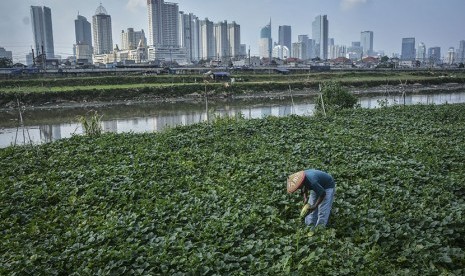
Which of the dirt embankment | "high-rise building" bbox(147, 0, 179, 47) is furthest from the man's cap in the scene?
"high-rise building" bbox(147, 0, 179, 47)

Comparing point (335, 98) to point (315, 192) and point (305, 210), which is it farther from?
point (305, 210)

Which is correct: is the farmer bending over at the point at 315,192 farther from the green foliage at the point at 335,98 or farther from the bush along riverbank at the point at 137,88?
the bush along riverbank at the point at 137,88

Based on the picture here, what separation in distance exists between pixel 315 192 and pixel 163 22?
19584 centimetres

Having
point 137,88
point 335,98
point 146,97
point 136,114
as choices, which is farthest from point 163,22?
point 335,98

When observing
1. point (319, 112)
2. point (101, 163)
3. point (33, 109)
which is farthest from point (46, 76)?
point (101, 163)

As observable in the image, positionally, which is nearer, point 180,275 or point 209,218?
point 180,275

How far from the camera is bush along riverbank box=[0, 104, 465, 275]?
613 cm

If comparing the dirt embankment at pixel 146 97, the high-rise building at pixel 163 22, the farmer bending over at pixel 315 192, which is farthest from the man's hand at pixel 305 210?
the high-rise building at pixel 163 22

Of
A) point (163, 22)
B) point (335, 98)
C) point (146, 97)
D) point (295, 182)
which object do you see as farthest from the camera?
point (163, 22)

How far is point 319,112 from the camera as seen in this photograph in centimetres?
2306

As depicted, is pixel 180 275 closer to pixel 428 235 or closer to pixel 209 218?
pixel 209 218

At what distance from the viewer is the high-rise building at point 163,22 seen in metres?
188

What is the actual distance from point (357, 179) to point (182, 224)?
16.3 feet

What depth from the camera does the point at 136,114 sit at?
114 ft
